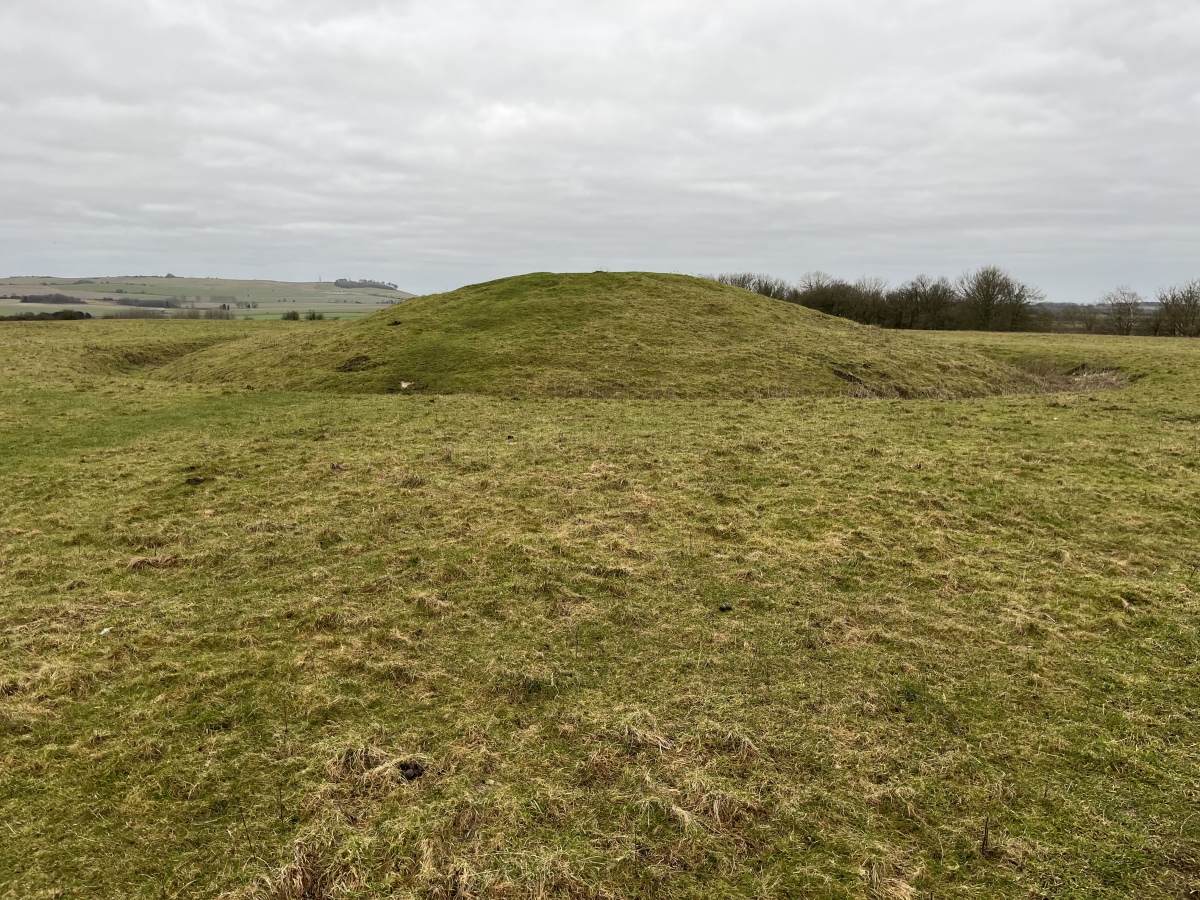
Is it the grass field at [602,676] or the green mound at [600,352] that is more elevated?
the green mound at [600,352]

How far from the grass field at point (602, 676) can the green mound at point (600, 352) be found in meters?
11.7

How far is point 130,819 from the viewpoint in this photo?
187 inches

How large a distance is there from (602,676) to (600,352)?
23304 mm

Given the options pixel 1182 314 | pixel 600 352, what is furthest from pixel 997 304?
pixel 600 352

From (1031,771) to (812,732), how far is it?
1730 millimetres

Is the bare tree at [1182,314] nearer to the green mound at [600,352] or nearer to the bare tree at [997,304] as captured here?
the bare tree at [997,304]

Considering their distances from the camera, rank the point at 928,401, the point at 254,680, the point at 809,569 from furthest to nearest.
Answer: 1. the point at 928,401
2. the point at 809,569
3. the point at 254,680

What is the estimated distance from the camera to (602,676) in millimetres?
6551

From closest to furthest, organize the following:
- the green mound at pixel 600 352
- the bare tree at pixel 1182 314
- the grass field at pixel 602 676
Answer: the grass field at pixel 602 676, the green mound at pixel 600 352, the bare tree at pixel 1182 314

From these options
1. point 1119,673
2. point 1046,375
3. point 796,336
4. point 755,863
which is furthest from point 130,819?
point 1046,375

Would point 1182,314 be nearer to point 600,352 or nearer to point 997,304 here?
point 997,304

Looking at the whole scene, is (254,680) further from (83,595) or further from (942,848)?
(942,848)

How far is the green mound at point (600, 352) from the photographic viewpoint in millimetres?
26062

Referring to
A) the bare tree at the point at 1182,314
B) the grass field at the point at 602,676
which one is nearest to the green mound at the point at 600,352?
the grass field at the point at 602,676
